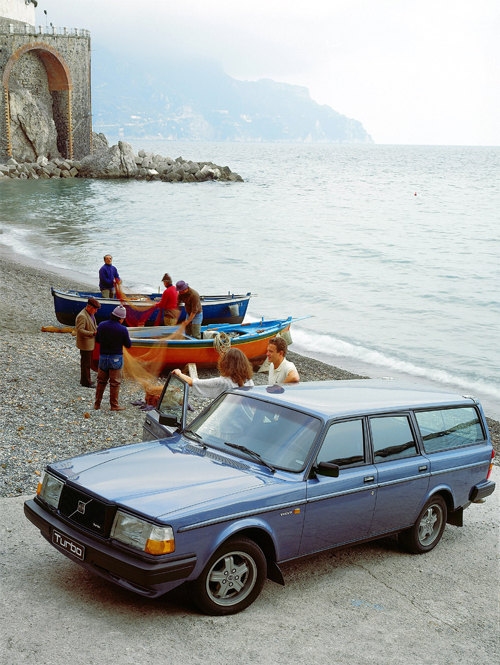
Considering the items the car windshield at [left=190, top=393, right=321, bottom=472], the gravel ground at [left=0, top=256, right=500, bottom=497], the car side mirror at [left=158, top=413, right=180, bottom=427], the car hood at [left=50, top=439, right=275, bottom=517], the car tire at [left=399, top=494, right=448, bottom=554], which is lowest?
the gravel ground at [left=0, top=256, right=500, bottom=497]

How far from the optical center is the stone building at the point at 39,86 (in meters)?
69.4

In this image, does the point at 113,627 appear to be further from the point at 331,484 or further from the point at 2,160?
the point at 2,160

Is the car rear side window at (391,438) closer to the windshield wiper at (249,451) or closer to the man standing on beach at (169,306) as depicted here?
the windshield wiper at (249,451)

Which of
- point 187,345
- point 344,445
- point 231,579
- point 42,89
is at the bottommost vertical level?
point 187,345

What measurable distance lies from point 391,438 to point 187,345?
26.3ft

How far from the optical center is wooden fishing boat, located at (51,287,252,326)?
16078mm

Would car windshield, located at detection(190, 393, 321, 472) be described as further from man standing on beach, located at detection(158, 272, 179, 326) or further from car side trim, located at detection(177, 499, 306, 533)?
man standing on beach, located at detection(158, 272, 179, 326)

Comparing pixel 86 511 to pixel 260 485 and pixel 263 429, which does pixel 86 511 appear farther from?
pixel 263 429

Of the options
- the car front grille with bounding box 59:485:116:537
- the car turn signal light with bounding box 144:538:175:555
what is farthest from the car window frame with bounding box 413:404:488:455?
the car front grille with bounding box 59:485:116:537

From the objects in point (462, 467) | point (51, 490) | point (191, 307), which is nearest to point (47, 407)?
point (51, 490)

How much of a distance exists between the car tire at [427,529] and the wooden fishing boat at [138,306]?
991 centimetres

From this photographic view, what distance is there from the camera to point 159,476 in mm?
5285

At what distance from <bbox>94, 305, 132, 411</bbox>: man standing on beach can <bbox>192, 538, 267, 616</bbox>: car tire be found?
584cm

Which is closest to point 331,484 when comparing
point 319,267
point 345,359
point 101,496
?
point 101,496
